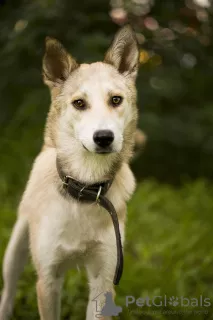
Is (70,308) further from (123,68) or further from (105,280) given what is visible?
(123,68)

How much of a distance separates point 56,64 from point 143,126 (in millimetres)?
2823

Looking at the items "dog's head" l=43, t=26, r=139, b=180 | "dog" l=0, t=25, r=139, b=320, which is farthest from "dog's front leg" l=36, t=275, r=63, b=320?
"dog's head" l=43, t=26, r=139, b=180

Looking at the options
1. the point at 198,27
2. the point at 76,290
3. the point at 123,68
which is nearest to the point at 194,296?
the point at 76,290

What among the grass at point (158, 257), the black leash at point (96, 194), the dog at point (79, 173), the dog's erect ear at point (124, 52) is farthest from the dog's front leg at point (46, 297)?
the dog's erect ear at point (124, 52)

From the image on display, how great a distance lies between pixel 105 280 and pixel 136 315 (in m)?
0.85

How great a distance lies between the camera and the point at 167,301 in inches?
153

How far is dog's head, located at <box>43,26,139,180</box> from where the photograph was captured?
2711 mm

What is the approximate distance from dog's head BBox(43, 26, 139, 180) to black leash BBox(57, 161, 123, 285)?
0.17m

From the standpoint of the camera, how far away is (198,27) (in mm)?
5809

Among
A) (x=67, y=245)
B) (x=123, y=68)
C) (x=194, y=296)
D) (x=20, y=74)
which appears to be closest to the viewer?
(x=67, y=245)

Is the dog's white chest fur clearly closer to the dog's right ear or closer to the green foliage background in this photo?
the dog's right ear

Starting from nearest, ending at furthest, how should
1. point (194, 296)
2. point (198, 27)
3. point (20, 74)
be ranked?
point (194, 296)
point (20, 74)
point (198, 27)

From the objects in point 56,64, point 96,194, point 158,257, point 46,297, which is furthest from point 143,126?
point 46,297

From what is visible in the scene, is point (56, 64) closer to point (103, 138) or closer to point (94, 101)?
point (94, 101)
